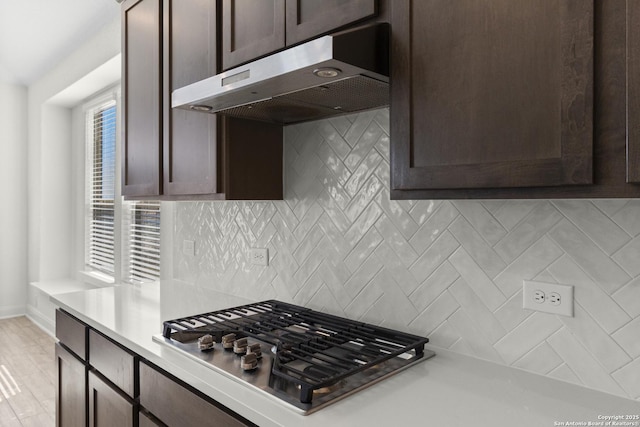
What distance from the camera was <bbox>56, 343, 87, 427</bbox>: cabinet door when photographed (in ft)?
6.29

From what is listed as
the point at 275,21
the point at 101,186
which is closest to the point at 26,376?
the point at 101,186

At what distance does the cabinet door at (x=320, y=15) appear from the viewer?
119 cm

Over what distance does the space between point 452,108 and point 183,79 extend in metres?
1.25

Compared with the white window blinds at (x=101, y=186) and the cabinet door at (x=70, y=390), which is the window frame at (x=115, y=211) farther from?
the cabinet door at (x=70, y=390)

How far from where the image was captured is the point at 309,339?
1.35m

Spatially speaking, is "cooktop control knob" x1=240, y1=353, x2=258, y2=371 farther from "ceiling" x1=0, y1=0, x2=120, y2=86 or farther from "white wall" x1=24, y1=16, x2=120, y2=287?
"white wall" x1=24, y1=16, x2=120, y2=287

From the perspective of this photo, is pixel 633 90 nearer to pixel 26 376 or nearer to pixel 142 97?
pixel 142 97

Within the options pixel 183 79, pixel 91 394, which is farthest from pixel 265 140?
pixel 91 394

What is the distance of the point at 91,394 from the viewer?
1.85m

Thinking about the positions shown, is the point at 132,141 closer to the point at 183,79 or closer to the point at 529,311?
the point at 183,79

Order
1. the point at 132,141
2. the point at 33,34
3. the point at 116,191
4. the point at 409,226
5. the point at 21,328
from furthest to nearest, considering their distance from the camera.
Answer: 1. the point at 21,328
2. the point at 116,191
3. the point at 33,34
4. the point at 132,141
5. the point at 409,226

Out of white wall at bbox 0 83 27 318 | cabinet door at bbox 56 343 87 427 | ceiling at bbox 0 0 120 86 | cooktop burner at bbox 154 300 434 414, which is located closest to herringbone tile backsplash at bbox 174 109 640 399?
cooktop burner at bbox 154 300 434 414

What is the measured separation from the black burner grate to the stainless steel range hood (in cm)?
74

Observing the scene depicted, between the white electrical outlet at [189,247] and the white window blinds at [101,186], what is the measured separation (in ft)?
5.96
